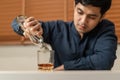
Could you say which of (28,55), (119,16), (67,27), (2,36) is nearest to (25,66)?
(28,55)

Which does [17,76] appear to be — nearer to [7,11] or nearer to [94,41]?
[94,41]

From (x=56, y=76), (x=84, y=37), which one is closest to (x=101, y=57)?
(x=84, y=37)

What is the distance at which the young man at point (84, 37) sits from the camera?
4.07 ft

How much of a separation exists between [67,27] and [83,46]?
0.18 meters

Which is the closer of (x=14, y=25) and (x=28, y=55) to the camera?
(x=14, y=25)

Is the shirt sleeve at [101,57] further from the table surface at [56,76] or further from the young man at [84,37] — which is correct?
the table surface at [56,76]

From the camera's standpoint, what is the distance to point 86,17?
52.6 inches

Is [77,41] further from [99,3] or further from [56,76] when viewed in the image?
[56,76]

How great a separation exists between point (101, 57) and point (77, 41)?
234 mm

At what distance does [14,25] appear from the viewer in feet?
4.69

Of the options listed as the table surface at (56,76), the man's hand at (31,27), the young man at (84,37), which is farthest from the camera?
the young man at (84,37)

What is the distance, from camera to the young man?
4.07 feet

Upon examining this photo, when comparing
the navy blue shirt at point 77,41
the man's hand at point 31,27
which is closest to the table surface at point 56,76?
the man's hand at point 31,27

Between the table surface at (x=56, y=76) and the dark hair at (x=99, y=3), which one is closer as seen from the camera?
the table surface at (x=56, y=76)
